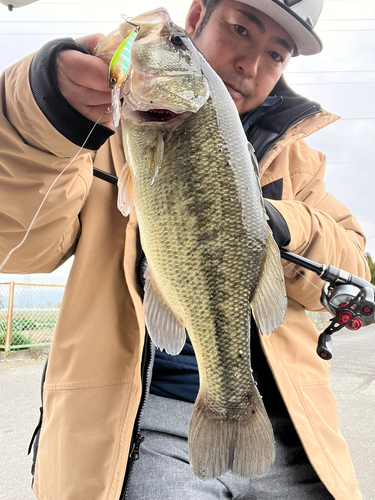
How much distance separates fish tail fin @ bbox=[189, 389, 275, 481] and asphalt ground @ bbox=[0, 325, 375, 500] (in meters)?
2.07

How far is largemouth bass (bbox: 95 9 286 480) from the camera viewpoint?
93cm

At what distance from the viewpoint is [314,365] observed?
5.17 ft

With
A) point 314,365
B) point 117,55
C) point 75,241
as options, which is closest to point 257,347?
point 314,365

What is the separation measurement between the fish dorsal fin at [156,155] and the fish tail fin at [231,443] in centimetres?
59

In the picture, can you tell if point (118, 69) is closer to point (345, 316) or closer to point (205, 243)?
point (205, 243)

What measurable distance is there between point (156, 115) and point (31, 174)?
0.38 metres

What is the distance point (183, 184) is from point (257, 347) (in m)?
0.87

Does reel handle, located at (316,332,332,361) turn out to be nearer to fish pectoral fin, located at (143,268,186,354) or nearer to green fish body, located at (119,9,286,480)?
green fish body, located at (119,9,286,480)

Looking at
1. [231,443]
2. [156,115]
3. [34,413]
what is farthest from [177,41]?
[34,413]

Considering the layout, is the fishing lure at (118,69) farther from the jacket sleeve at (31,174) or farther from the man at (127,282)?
the jacket sleeve at (31,174)

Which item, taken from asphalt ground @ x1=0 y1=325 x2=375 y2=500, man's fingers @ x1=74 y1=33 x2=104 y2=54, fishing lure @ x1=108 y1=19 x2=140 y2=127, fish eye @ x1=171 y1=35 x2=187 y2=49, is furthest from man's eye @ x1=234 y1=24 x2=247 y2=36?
asphalt ground @ x1=0 y1=325 x2=375 y2=500

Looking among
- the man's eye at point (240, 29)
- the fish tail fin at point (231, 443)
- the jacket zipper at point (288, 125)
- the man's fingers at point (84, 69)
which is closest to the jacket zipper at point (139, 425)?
the fish tail fin at point (231, 443)

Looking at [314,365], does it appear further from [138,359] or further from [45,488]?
[45,488]

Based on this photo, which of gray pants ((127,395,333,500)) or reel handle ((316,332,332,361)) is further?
reel handle ((316,332,332,361))
